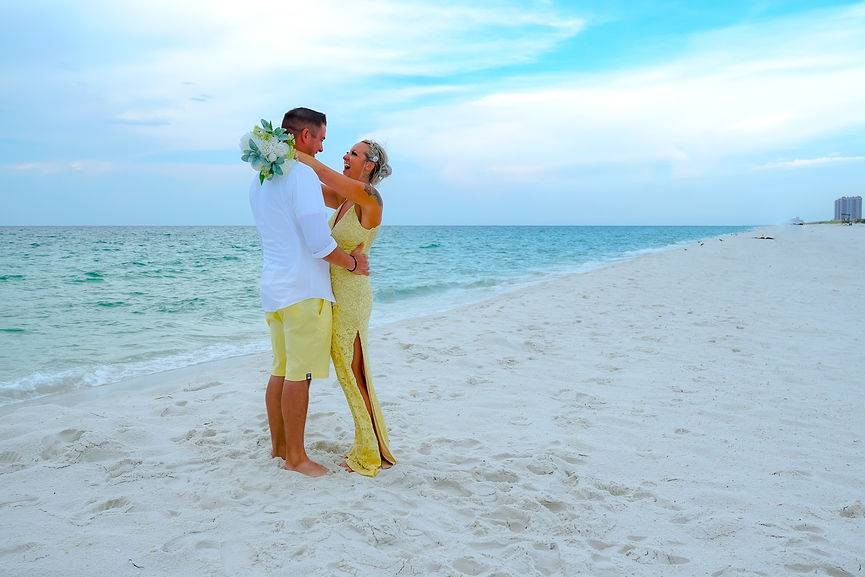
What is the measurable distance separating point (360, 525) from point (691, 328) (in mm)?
6253

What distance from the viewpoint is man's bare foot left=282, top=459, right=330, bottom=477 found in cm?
351

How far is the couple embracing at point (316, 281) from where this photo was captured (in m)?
3.25

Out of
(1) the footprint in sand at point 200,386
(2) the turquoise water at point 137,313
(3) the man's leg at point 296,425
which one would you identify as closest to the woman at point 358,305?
(3) the man's leg at point 296,425

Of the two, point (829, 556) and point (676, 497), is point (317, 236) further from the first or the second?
point (829, 556)

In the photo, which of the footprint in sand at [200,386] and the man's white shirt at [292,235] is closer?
the man's white shirt at [292,235]

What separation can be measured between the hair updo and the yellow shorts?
789mm

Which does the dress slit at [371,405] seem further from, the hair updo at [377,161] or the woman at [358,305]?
the hair updo at [377,161]

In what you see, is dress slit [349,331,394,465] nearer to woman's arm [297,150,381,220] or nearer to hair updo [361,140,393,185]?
woman's arm [297,150,381,220]

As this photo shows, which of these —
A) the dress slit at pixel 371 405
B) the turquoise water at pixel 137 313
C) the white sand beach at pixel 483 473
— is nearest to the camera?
the white sand beach at pixel 483 473

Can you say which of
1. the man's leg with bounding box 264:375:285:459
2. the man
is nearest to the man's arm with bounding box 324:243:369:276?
the man

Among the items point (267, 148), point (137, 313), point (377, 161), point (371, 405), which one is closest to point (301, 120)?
point (267, 148)

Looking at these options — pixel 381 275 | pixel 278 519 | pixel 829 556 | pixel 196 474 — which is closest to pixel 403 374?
pixel 196 474

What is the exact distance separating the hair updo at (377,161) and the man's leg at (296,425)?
1259mm

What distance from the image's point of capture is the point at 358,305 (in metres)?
3.55
